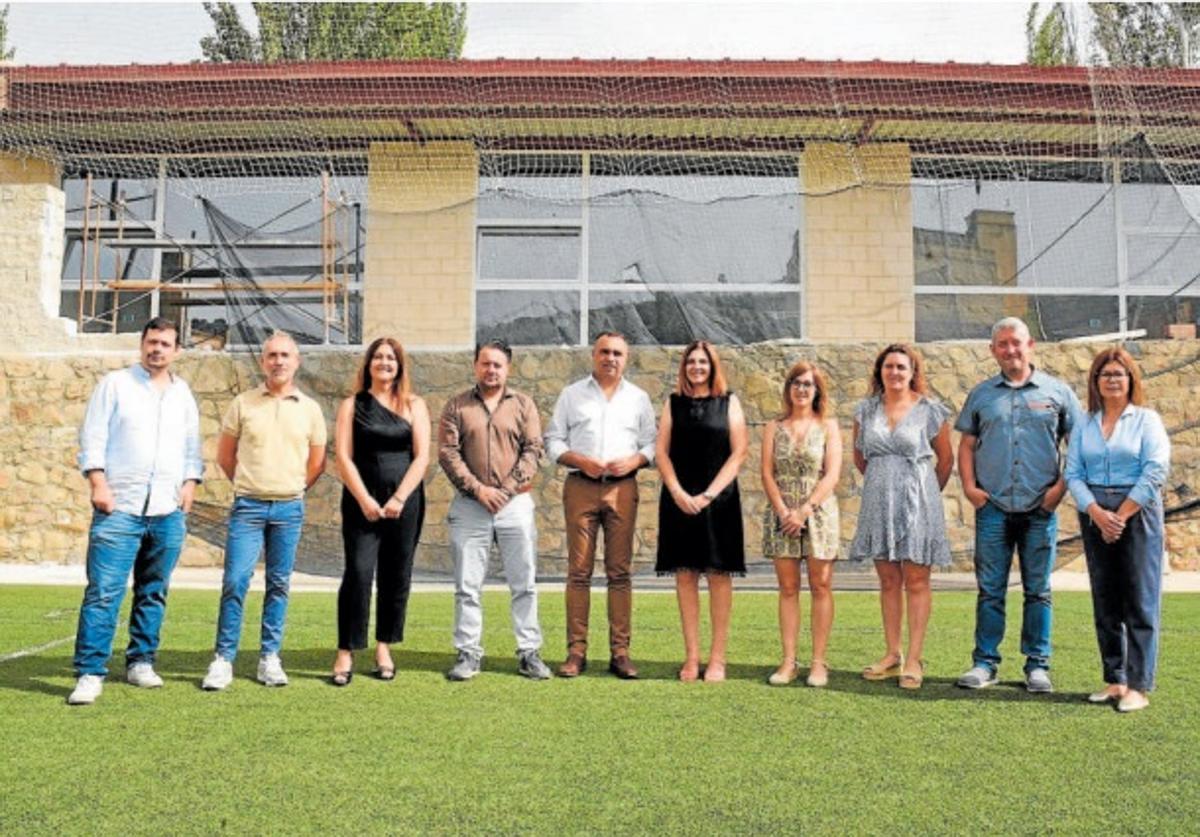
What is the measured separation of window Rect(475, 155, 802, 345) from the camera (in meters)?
8.85

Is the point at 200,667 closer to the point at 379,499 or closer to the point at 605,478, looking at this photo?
the point at 379,499

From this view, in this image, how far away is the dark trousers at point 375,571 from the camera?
4.37m

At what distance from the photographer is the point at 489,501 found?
4.48 metres

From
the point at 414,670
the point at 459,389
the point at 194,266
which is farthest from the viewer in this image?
the point at 459,389

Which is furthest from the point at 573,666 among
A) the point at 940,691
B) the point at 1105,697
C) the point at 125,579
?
the point at 1105,697

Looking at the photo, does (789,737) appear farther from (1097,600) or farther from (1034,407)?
(1034,407)

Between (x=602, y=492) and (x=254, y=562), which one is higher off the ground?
(x=602, y=492)

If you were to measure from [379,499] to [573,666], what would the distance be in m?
1.09

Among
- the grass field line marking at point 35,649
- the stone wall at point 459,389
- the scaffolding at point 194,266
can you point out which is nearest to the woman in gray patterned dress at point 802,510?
the grass field line marking at point 35,649

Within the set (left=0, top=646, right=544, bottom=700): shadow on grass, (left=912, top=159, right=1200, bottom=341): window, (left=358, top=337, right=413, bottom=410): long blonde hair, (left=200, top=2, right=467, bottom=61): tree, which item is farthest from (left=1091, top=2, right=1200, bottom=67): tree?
(left=200, top=2, right=467, bottom=61): tree

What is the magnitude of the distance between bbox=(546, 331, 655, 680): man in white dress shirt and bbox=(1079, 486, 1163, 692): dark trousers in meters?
1.84

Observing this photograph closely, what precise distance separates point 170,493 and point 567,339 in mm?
5435

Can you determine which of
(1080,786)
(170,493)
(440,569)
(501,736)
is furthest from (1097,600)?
(440,569)

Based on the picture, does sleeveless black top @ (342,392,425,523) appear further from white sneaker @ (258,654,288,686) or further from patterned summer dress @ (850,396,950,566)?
patterned summer dress @ (850,396,950,566)
